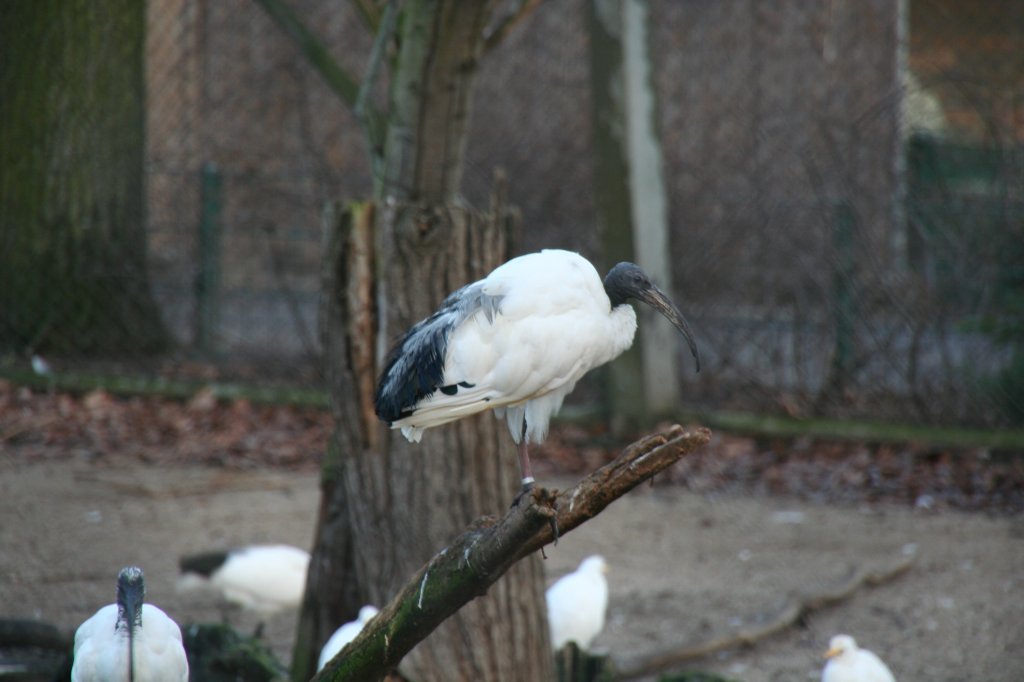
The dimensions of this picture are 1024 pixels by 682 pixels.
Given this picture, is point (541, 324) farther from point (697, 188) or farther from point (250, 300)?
point (250, 300)

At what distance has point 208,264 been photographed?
8.39 meters

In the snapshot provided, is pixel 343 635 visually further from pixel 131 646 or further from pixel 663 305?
pixel 663 305

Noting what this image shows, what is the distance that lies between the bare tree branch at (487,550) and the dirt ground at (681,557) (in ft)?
7.10

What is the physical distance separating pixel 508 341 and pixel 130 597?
1343mm

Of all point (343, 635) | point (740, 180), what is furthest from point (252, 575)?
point (740, 180)

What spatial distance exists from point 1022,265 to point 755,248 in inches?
59.8

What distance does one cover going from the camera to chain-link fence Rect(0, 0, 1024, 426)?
285 inches

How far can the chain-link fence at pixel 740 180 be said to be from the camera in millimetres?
7242

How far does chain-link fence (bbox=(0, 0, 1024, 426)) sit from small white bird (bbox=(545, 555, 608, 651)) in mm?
3168

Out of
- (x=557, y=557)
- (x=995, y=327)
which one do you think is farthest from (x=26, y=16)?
(x=995, y=327)

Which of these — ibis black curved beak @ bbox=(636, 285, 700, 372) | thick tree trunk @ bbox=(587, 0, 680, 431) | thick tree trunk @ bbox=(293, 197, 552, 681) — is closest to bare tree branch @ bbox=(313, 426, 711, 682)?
ibis black curved beak @ bbox=(636, 285, 700, 372)

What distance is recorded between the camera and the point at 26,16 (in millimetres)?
6512

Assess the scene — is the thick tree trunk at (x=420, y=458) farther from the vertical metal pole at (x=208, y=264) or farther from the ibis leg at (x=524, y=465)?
the vertical metal pole at (x=208, y=264)

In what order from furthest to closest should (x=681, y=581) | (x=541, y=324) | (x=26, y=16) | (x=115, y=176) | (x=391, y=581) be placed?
(x=115, y=176)
(x=26, y=16)
(x=681, y=581)
(x=391, y=581)
(x=541, y=324)
